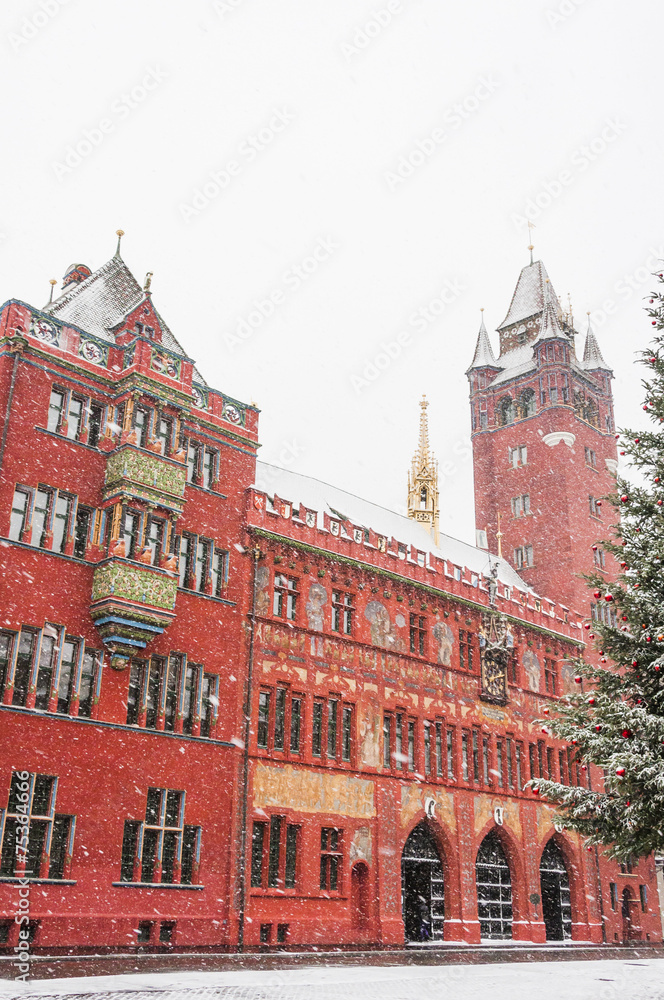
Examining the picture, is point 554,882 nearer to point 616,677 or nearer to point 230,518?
point 230,518

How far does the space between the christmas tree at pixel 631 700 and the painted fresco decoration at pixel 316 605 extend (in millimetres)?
14695

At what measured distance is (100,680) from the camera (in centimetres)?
2581

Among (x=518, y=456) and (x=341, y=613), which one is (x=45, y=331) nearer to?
(x=341, y=613)

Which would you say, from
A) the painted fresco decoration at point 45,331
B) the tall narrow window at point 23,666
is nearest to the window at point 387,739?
the tall narrow window at point 23,666

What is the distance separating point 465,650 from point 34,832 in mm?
20367

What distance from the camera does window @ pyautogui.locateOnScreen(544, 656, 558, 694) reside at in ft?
144

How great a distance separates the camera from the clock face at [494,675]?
1550 inches

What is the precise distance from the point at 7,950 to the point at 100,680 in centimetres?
689

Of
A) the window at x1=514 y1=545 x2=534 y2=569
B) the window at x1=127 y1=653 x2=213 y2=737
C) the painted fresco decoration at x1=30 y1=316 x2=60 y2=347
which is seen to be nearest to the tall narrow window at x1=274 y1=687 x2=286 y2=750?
the window at x1=127 y1=653 x2=213 y2=737

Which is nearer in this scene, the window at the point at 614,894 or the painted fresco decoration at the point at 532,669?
the painted fresco decoration at the point at 532,669

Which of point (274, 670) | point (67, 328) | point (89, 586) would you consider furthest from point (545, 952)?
point (67, 328)

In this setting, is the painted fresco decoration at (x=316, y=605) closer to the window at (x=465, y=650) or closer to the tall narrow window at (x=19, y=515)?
the window at (x=465, y=650)

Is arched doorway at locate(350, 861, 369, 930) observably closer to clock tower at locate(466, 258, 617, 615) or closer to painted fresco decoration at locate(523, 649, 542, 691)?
painted fresco decoration at locate(523, 649, 542, 691)

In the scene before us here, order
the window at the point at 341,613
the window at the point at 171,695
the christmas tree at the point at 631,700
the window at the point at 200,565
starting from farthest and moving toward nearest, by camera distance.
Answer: the window at the point at 341,613 < the window at the point at 200,565 < the window at the point at 171,695 < the christmas tree at the point at 631,700
